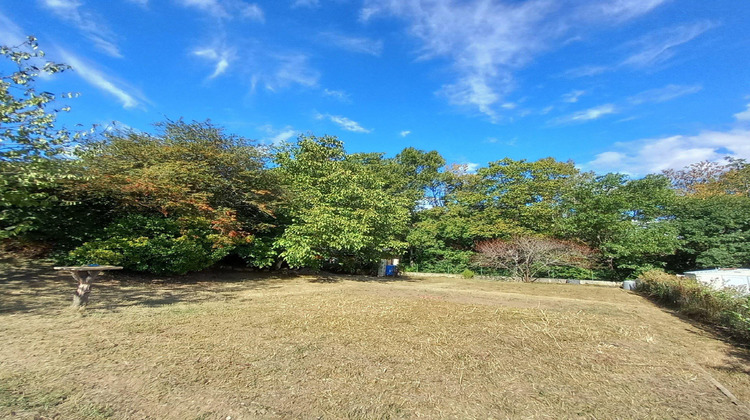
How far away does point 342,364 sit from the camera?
11.0 ft

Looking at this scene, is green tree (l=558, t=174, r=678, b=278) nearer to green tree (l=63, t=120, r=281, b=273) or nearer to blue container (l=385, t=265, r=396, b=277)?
blue container (l=385, t=265, r=396, b=277)

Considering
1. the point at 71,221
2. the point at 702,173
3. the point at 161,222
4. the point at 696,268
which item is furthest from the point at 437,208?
the point at 702,173

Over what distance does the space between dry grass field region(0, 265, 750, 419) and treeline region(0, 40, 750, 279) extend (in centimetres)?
266

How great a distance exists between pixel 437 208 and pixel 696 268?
47.2 feet

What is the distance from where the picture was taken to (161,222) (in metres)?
8.91

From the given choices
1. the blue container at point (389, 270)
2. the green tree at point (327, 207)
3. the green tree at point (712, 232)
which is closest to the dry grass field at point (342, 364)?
the green tree at point (327, 207)

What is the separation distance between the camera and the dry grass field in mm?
2486

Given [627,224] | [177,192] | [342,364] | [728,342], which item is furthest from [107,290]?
[627,224]

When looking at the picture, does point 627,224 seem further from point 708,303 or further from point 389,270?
point 389,270

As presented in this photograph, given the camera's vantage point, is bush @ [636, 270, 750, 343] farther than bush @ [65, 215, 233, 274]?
No

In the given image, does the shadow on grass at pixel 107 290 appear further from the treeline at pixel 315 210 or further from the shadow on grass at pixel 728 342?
the shadow on grass at pixel 728 342

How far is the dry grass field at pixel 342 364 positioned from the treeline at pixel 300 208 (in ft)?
8.72

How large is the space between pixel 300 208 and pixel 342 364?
8.80 m

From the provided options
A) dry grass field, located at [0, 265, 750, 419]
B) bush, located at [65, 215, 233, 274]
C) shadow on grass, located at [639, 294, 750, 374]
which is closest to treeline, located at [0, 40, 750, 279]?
bush, located at [65, 215, 233, 274]
